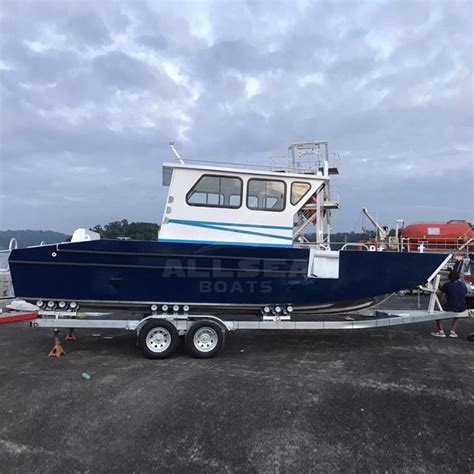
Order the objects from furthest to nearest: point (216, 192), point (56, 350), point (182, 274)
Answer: point (216, 192)
point (56, 350)
point (182, 274)

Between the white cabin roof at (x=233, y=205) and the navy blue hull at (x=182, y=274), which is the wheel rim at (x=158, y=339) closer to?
the navy blue hull at (x=182, y=274)

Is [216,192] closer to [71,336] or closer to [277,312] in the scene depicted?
[277,312]

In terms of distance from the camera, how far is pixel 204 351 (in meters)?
5.70

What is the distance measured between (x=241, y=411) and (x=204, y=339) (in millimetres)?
1985

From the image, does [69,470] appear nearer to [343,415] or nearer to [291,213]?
[343,415]

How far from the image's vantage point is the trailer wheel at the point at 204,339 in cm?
566

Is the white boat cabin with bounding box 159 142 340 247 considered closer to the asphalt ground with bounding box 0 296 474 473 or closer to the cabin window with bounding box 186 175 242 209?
the cabin window with bounding box 186 175 242 209


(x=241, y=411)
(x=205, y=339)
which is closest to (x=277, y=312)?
(x=205, y=339)

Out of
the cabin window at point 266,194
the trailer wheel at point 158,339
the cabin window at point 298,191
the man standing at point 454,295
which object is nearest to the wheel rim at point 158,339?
the trailer wheel at point 158,339

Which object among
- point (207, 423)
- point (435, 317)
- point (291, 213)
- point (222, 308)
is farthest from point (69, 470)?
point (435, 317)

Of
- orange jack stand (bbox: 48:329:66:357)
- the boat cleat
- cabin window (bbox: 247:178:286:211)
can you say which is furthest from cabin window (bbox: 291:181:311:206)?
orange jack stand (bbox: 48:329:66:357)

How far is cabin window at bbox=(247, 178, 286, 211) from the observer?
623 cm

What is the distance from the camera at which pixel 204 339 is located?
5773 millimetres

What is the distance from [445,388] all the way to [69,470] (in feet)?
13.3
